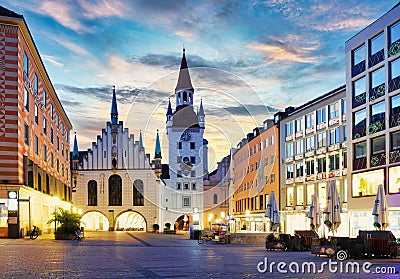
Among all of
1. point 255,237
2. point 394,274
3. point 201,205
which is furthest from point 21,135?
point 201,205

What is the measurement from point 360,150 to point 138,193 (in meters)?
45.3

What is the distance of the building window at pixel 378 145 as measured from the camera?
41.7m

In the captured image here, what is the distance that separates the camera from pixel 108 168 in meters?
84.8

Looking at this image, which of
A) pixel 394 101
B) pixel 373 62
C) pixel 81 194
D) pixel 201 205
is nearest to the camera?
pixel 394 101

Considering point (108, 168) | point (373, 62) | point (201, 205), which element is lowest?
point (201, 205)

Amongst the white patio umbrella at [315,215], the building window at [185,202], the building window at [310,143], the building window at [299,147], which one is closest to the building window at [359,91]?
the building window at [310,143]

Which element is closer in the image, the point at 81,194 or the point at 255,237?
the point at 255,237

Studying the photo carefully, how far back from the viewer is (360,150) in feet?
149

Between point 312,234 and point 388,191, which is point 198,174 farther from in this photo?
point 312,234

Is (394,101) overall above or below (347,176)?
above

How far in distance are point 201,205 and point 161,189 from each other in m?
10.6

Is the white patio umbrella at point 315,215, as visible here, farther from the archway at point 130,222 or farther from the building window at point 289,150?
the archway at point 130,222

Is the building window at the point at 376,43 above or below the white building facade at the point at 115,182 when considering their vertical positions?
→ above

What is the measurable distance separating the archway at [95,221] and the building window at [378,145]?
51.4m
